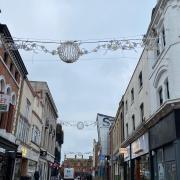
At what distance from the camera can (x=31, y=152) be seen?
31.8 metres

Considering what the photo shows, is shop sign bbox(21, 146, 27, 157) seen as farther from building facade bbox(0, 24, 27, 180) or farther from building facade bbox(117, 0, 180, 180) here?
building facade bbox(117, 0, 180, 180)

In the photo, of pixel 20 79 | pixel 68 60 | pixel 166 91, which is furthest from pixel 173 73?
pixel 20 79

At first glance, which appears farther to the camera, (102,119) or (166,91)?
(102,119)

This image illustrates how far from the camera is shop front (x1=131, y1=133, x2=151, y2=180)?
2036cm

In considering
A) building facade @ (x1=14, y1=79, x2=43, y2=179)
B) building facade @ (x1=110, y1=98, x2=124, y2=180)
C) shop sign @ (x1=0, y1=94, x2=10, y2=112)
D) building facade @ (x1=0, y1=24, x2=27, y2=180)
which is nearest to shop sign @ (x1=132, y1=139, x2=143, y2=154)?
building facade @ (x1=110, y1=98, x2=124, y2=180)

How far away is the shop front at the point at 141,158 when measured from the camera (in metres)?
20.4

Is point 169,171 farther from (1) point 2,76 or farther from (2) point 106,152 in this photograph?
(2) point 106,152

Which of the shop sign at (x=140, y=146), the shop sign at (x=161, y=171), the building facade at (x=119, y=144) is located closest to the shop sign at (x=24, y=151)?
the building facade at (x=119, y=144)

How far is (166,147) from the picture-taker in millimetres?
16203

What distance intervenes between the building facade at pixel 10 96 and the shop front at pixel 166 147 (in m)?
9.21

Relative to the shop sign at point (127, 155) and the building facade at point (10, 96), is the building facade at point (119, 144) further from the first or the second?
the building facade at point (10, 96)

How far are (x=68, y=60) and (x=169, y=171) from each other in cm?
761

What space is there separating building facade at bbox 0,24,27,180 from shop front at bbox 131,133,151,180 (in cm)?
922

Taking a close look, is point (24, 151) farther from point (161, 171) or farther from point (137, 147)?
point (161, 171)
